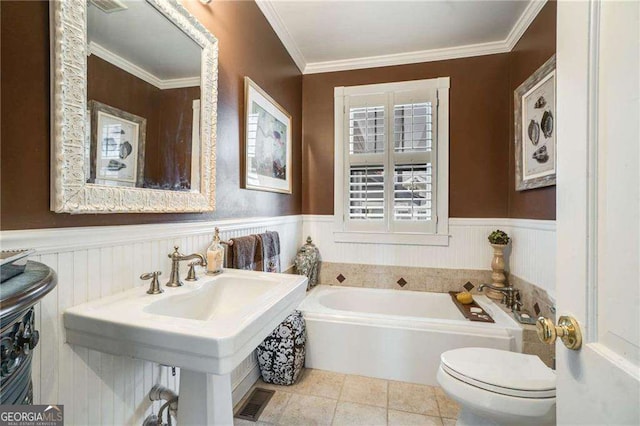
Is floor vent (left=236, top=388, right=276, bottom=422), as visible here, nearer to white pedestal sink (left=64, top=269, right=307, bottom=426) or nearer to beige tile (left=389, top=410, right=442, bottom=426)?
beige tile (left=389, top=410, right=442, bottom=426)

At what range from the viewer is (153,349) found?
76 centimetres

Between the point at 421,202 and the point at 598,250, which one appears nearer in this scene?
the point at 598,250

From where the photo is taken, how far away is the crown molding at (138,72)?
2.98 feet

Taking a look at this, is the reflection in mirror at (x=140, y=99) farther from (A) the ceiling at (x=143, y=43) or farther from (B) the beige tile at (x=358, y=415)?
(B) the beige tile at (x=358, y=415)

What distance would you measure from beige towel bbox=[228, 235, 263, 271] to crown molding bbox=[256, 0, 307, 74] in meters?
1.67

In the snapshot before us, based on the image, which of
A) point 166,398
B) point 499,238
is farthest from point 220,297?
point 499,238

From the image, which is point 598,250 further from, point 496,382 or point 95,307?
point 95,307

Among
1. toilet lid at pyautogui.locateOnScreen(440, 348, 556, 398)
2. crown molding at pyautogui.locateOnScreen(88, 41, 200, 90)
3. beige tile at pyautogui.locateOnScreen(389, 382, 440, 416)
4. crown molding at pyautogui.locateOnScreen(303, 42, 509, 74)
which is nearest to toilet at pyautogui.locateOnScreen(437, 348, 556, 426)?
toilet lid at pyautogui.locateOnScreen(440, 348, 556, 398)

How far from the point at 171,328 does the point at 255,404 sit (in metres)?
1.35

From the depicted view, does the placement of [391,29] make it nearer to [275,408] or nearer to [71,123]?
[71,123]

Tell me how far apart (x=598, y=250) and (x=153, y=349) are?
1035 mm

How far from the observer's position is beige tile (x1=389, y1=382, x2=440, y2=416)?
174cm

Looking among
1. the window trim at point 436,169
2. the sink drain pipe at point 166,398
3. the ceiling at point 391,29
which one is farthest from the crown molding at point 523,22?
the sink drain pipe at point 166,398

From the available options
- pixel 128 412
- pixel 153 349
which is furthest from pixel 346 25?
pixel 128 412
